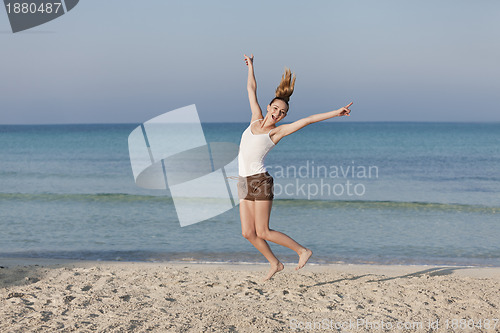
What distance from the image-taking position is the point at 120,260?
823 centimetres

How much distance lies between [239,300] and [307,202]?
8.99m

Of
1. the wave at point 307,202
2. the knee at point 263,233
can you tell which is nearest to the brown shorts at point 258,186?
the knee at point 263,233

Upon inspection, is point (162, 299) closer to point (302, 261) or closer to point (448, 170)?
point (302, 261)

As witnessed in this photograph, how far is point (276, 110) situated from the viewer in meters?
5.43

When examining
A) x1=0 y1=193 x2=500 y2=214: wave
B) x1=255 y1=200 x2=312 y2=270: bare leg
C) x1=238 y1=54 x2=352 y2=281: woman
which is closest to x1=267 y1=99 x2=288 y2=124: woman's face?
x1=238 y1=54 x2=352 y2=281: woman

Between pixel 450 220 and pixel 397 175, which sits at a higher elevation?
pixel 450 220

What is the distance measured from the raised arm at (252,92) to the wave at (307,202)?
8140mm

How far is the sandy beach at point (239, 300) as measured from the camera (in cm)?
472

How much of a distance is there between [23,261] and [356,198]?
9.59 metres

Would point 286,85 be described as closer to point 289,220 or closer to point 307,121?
point 307,121

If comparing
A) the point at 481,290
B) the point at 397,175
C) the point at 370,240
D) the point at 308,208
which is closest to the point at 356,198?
the point at 308,208

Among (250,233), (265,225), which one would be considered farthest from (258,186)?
(250,233)

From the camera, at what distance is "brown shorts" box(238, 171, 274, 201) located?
5320 mm

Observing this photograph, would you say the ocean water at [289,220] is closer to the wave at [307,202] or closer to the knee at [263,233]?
the wave at [307,202]
